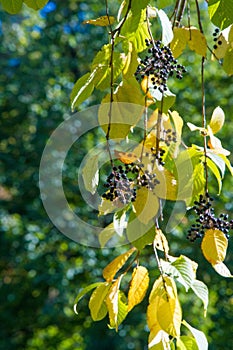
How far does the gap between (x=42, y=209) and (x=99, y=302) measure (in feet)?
10.8

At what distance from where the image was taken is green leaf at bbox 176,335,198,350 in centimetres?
85

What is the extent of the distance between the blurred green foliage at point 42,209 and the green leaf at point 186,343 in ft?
8.84

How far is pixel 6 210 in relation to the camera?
13.8ft

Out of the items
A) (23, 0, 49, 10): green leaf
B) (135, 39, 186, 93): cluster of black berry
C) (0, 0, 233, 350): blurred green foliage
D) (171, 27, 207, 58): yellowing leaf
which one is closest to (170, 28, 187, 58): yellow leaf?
(171, 27, 207, 58): yellowing leaf

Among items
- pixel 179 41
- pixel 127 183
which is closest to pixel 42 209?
pixel 179 41

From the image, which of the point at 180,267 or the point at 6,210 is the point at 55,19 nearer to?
the point at 6,210

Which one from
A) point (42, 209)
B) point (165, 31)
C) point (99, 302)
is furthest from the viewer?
point (42, 209)

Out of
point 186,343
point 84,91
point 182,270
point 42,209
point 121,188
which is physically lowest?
point 42,209

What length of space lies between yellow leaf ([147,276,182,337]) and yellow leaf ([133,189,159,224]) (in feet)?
0.28

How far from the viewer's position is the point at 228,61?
884 millimetres

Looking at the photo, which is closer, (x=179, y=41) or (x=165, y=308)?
(x=165, y=308)

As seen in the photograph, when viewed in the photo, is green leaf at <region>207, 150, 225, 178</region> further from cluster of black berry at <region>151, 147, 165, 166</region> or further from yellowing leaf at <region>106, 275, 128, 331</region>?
yellowing leaf at <region>106, 275, 128, 331</region>

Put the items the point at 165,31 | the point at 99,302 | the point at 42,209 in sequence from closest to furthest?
the point at 165,31 → the point at 99,302 → the point at 42,209

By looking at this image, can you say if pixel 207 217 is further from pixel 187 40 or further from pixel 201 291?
pixel 187 40
